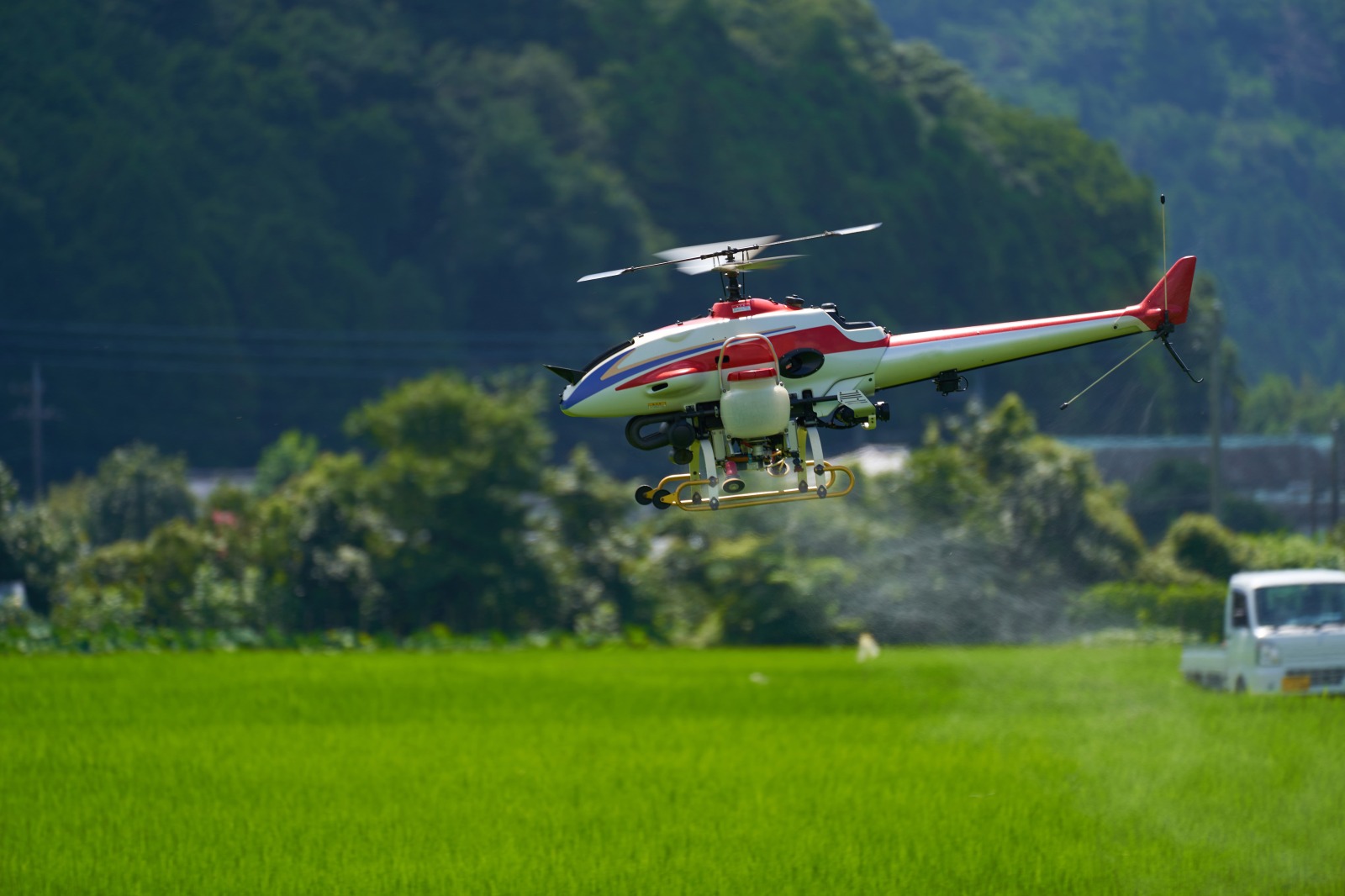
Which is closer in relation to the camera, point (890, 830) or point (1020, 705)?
point (890, 830)

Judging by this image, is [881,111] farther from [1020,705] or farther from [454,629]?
[1020,705]

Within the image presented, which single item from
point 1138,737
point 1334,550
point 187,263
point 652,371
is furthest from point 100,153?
point 652,371

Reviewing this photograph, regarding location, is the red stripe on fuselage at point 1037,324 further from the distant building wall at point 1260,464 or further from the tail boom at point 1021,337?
the distant building wall at point 1260,464

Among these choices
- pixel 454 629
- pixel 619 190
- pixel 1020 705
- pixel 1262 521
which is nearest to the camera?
pixel 1020 705

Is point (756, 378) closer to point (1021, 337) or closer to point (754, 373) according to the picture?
point (754, 373)

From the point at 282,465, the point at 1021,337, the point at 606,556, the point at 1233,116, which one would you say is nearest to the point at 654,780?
the point at 1021,337

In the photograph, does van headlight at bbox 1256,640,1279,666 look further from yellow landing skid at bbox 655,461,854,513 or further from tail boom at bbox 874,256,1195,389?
yellow landing skid at bbox 655,461,854,513
